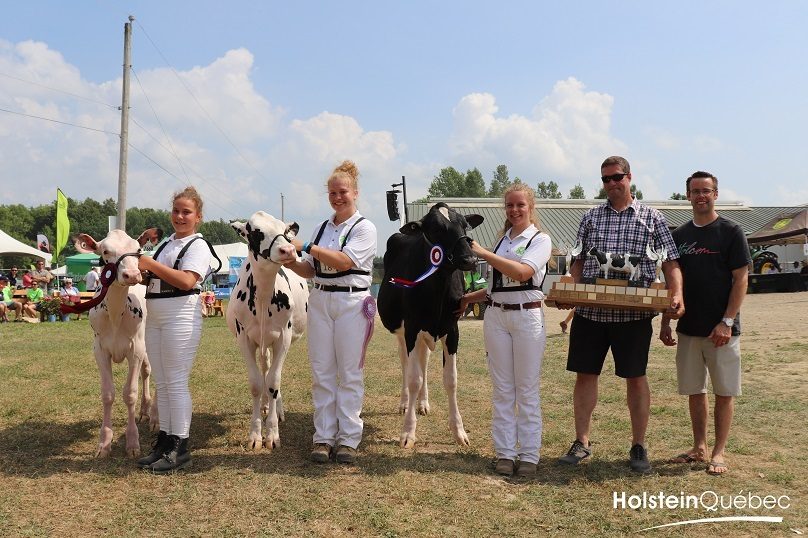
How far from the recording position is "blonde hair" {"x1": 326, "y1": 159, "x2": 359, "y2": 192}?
5317mm

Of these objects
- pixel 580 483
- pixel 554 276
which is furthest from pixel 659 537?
pixel 554 276

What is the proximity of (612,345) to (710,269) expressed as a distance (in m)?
1.00

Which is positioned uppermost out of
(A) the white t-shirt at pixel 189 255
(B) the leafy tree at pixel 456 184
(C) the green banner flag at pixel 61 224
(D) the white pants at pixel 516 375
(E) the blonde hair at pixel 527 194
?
(B) the leafy tree at pixel 456 184

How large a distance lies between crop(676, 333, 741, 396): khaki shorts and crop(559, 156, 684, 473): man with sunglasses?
1.26 feet

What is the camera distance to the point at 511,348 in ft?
16.5

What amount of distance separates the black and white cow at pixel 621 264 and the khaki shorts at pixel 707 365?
0.86m

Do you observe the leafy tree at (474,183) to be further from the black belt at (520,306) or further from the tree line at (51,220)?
the black belt at (520,306)

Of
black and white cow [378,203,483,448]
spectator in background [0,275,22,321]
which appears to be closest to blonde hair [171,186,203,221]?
black and white cow [378,203,483,448]

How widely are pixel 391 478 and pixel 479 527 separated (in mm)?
1077

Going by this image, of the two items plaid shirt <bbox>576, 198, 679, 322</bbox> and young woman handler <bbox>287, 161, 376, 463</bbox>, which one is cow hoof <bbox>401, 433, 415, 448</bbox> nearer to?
young woman handler <bbox>287, 161, 376, 463</bbox>

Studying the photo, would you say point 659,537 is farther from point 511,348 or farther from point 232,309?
point 232,309

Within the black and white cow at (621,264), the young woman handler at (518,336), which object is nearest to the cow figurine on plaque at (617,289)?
the black and white cow at (621,264)

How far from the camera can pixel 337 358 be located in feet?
17.3

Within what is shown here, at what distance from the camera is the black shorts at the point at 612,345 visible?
4973mm
